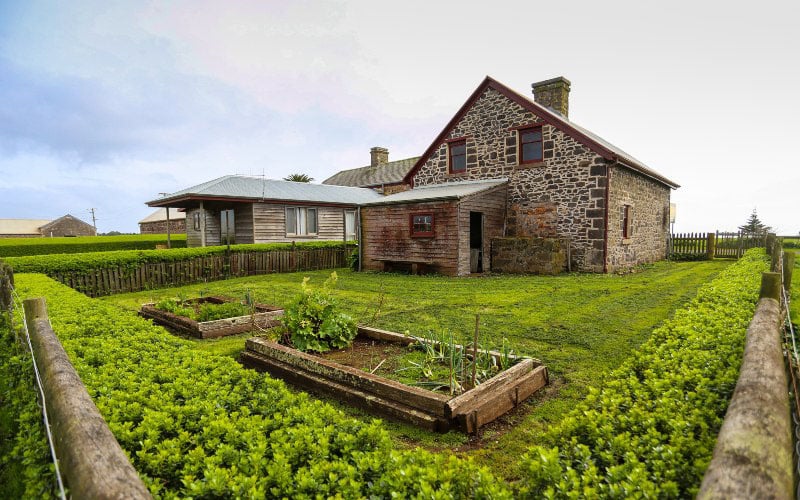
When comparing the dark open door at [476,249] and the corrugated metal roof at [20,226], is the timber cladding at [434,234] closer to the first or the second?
the dark open door at [476,249]

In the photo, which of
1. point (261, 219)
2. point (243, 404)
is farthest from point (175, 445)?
point (261, 219)

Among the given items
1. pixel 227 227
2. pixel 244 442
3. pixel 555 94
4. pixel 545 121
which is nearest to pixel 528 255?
pixel 545 121

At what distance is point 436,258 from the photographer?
16.6m

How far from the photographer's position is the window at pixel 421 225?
1675 cm

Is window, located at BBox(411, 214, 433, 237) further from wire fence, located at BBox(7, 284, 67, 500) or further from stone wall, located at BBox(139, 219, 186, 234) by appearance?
stone wall, located at BBox(139, 219, 186, 234)

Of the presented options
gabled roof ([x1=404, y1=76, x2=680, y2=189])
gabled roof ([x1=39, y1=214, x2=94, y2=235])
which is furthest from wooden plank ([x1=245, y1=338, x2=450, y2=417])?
gabled roof ([x1=39, y1=214, x2=94, y2=235])

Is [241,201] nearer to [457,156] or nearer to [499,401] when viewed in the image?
[457,156]

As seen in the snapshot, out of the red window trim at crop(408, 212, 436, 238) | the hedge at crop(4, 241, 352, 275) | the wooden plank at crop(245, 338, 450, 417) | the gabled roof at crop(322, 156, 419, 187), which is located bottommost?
the wooden plank at crop(245, 338, 450, 417)

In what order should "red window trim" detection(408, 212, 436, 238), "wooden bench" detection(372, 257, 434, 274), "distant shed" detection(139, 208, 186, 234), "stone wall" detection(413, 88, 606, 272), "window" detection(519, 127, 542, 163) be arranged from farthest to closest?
"distant shed" detection(139, 208, 186, 234) < "window" detection(519, 127, 542, 163) < "wooden bench" detection(372, 257, 434, 274) < "red window trim" detection(408, 212, 436, 238) < "stone wall" detection(413, 88, 606, 272)

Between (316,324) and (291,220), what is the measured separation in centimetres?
1937

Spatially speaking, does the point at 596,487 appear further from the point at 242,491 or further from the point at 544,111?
the point at 544,111

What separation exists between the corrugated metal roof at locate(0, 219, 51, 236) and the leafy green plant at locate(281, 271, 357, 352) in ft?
285

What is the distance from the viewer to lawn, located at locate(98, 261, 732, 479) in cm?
410

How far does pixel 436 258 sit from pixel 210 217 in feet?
53.8
